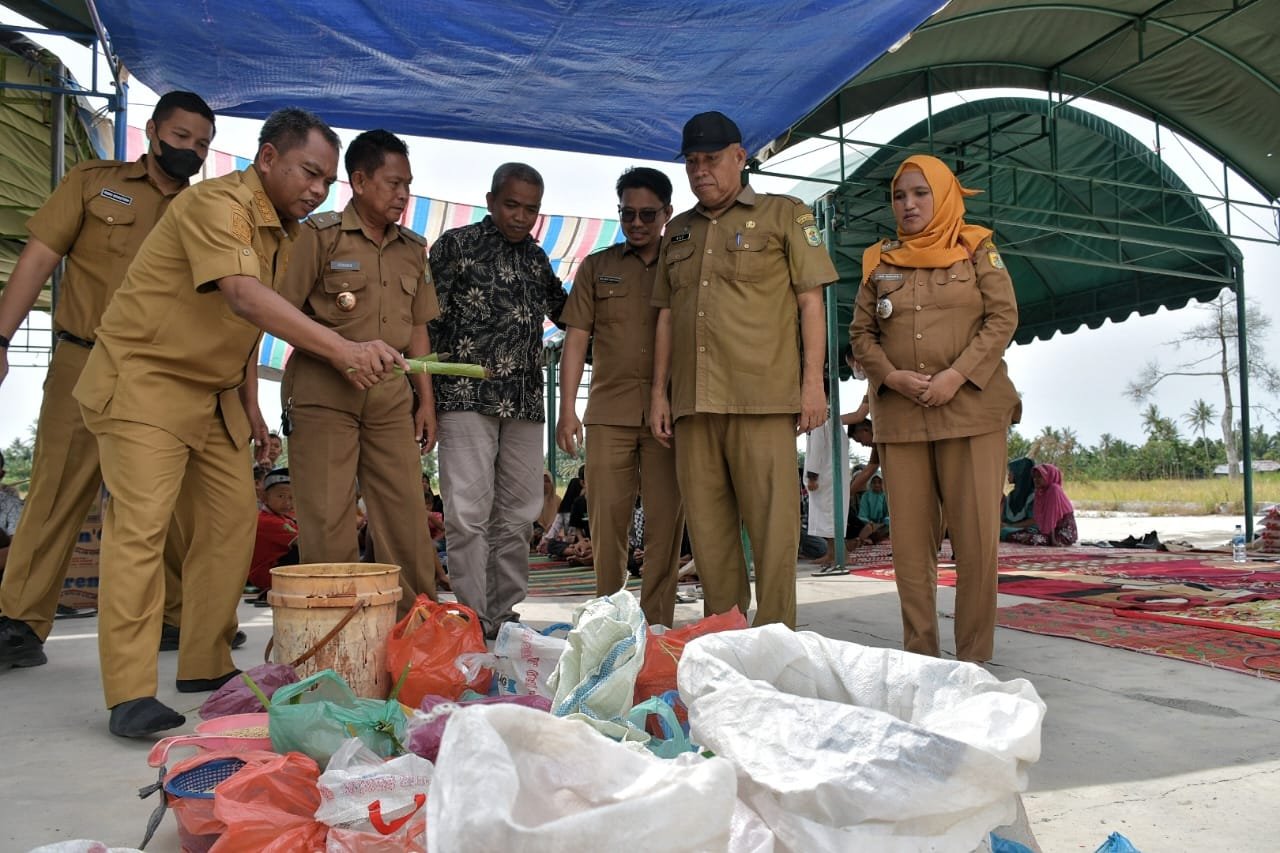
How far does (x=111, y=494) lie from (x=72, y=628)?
Result: 223cm

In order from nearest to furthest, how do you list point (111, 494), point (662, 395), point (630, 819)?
point (630, 819) → point (111, 494) → point (662, 395)

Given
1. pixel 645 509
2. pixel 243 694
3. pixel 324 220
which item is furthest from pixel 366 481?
pixel 243 694

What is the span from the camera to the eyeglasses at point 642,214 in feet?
12.4

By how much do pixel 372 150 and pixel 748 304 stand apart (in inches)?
58.4

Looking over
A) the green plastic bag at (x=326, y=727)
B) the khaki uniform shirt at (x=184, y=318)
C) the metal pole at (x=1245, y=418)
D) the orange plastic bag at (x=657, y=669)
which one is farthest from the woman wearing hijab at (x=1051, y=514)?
the green plastic bag at (x=326, y=727)

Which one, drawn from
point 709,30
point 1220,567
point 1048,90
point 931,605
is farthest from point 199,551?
point 1048,90

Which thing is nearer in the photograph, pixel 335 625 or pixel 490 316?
pixel 335 625

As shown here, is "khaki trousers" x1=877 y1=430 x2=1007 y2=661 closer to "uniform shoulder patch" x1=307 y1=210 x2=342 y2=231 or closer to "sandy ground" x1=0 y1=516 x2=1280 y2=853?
"sandy ground" x1=0 y1=516 x2=1280 y2=853

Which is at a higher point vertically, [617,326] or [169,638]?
[617,326]

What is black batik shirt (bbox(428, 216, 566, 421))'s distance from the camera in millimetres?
3719

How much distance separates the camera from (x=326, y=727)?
1.80 metres

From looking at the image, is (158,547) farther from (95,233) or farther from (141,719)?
(95,233)

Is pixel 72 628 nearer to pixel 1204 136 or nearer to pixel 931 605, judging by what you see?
pixel 931 605

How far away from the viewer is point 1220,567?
6785mm
